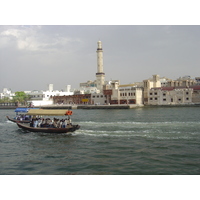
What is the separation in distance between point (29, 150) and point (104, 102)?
5601 cm

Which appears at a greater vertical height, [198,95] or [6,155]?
[198,95]

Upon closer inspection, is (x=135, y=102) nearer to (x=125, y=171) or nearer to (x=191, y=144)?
(x=191, y=144)

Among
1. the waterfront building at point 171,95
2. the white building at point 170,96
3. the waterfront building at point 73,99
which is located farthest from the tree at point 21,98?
the white building at point 170,96

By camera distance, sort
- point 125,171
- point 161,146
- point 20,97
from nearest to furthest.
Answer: point 125,171
point 161,146
point 20,97

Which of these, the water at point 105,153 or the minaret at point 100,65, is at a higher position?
the minaret at point 100,65

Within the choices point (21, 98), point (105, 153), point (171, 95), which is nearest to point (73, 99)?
point (21, 98)

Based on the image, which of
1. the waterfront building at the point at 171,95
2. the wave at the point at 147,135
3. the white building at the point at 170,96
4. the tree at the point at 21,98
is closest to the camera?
the wave at the point at 147,135

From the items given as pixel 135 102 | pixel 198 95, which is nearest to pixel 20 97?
pixel 135 102

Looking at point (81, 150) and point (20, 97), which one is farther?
point (20, 97)

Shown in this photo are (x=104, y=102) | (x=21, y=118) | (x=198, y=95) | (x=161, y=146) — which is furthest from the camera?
(x=104, y=102)

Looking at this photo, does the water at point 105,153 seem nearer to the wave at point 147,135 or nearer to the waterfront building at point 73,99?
the wave at point 147,135

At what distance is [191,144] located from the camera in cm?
1427

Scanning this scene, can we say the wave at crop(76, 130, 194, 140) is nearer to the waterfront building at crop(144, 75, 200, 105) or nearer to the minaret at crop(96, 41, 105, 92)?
the waterfront building at crop(144, 75, 200, 105)

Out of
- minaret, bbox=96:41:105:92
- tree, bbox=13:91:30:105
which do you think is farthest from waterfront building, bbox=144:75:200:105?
tree, bbox=13:91:30:105
